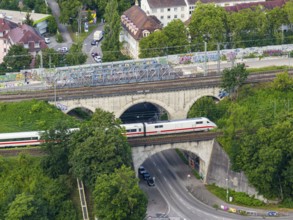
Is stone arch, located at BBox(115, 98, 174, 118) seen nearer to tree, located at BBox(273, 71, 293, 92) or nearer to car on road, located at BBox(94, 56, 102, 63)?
tree, located at BBox(273, 71, 293, 92)

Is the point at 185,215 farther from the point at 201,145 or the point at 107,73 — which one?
the point at 107,73

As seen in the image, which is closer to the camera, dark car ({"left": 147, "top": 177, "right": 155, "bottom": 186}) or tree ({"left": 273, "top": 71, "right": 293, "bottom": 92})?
dark car ({"left": 147, "top": 177, "right": 155, "bottom": 186})

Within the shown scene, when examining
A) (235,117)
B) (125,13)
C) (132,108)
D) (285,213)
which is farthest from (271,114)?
(125,13)

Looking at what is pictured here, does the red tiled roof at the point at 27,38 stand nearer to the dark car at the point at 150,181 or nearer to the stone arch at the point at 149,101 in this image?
the stone arch at the point at 149,101

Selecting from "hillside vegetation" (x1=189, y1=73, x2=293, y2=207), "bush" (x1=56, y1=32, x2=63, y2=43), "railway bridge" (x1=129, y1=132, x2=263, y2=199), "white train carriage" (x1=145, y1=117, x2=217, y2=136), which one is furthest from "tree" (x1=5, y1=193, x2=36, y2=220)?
"bush" (x1=56, y1=32, x2=63, y2=43)

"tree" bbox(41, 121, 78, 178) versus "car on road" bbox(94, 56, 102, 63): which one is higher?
"car on road" bbox(94, 56, 102, 63)
